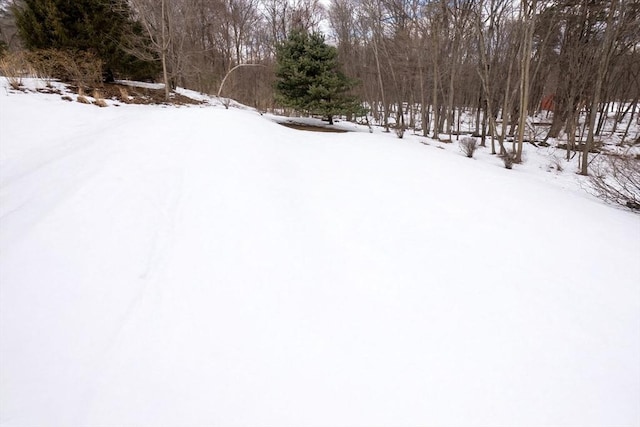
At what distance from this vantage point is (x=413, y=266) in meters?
2.90

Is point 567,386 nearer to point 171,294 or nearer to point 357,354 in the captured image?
point 357,354

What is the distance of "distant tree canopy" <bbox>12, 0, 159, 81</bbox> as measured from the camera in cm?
952

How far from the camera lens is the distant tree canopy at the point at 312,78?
10961 mm

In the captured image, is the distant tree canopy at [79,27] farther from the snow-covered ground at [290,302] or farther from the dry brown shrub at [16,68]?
the snow-covered ground at [290,302]

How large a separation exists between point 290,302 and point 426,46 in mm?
16685

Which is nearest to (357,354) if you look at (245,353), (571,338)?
(245,353)

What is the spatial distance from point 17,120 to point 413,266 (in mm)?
8237

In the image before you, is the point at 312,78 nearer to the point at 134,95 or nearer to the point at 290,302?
the point at 134,95

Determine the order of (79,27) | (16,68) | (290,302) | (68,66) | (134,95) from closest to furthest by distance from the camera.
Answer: (290,302)
(16,68)
(68,66)
(79,27)
(134,95)

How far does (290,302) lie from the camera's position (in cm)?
235

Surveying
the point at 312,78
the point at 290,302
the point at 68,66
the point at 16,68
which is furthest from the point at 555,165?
the point at 16,68

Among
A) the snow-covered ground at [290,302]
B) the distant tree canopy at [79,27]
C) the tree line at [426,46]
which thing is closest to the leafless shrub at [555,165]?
the tree line at [426,46]

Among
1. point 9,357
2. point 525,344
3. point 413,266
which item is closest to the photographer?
point 9,357

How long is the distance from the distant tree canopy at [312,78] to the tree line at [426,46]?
476 millimetres
